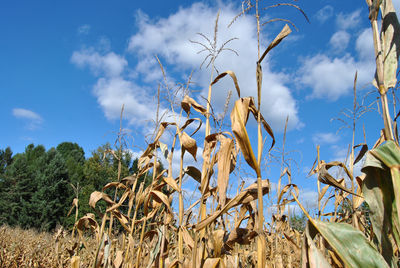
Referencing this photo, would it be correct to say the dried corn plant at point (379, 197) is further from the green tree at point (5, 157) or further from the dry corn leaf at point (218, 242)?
the green tree at point (5, 157)

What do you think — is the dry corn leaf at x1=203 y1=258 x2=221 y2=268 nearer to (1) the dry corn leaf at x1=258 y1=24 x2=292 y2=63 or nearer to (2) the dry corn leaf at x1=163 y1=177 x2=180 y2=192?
(2) the dry corn leaf at x1=163 y1=177 x2=180 y2=192

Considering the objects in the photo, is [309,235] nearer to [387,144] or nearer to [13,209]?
[387,144]

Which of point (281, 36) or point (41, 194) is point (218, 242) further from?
point (41, 194)

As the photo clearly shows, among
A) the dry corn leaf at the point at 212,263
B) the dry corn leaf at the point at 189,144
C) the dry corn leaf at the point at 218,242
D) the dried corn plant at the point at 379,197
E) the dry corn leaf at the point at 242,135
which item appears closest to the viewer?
the dried corn plant at the point at 379,197

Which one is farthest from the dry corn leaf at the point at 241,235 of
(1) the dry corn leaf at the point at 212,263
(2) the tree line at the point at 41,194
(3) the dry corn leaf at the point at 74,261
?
(2) the tree line at the point at 41,194

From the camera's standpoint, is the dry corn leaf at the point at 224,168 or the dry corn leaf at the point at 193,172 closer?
the dry corn leaf at the point at 224,168

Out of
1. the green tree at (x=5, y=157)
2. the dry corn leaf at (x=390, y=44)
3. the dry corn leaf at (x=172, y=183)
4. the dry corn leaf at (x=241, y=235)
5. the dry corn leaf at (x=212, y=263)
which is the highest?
the green tree at (x=5, y=157)

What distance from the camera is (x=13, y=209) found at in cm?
2633

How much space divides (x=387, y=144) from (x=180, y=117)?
1.38 meters

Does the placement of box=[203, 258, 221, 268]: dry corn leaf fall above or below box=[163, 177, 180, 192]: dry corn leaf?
below

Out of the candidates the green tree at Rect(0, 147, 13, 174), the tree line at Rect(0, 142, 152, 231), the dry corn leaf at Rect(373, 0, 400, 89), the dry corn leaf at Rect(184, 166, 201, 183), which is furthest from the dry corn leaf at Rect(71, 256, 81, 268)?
the green tree at Rect(0, 147, 13, 174)

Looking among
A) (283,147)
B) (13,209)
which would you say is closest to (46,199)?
(13,209)

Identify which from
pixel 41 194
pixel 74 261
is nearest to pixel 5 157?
pixel 41 194

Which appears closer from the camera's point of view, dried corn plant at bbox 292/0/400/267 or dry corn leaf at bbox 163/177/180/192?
dried corn plant at bbox 292/0/400/267
